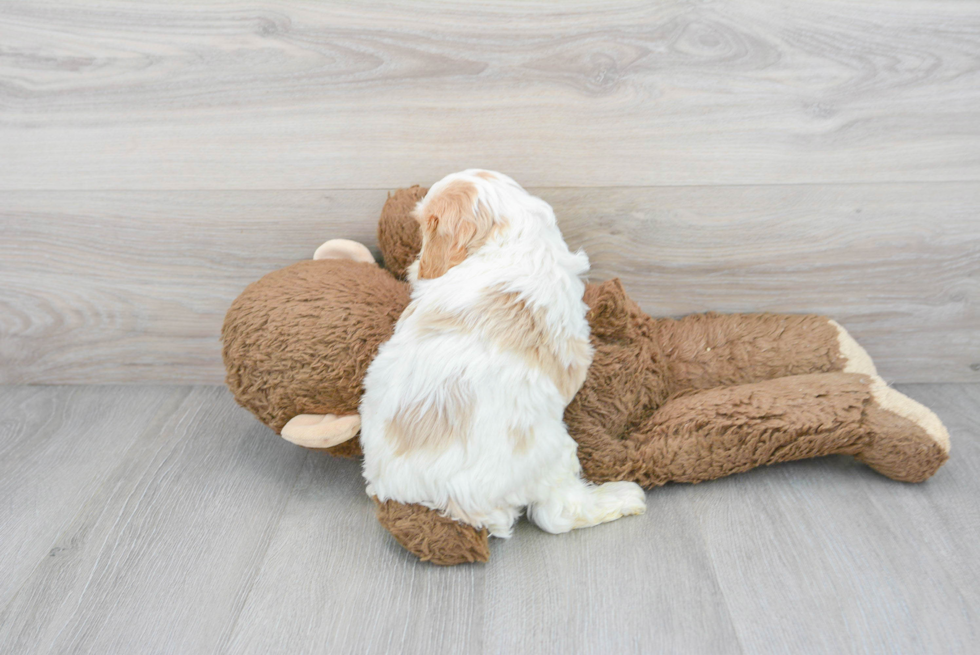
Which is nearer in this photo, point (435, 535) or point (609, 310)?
point (435, 535)

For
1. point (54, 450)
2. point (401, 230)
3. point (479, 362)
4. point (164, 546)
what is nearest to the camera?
point (479, 362)

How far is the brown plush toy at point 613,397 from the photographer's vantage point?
3.24ft

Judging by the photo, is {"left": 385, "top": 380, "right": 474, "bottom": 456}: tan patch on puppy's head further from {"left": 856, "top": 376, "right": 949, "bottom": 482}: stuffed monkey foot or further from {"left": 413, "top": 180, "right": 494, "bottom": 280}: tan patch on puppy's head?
{"left": 856, "top": 376, "right": 949, "bottom": 482}: stuffed monkey foot

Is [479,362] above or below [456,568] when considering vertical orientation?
above

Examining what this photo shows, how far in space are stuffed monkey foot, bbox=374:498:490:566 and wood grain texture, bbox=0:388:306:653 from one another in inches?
8.2

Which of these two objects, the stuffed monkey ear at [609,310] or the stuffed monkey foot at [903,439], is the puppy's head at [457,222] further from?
the stuffed monkey foot at [903,439]

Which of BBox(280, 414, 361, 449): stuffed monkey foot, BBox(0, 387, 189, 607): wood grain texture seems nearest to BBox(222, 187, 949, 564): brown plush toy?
BBox(280, 414, 361, 449): stuffed monkey foot

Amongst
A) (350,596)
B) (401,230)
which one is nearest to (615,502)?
(350,596)

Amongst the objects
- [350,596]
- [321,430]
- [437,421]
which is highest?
[437,421]

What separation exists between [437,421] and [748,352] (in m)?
0.55

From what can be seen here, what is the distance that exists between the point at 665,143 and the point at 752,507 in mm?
579

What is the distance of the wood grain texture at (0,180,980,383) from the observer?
3.76 feet

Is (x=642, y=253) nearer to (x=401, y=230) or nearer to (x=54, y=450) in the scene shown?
(x=401, y=230)

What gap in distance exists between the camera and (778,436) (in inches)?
39.6
